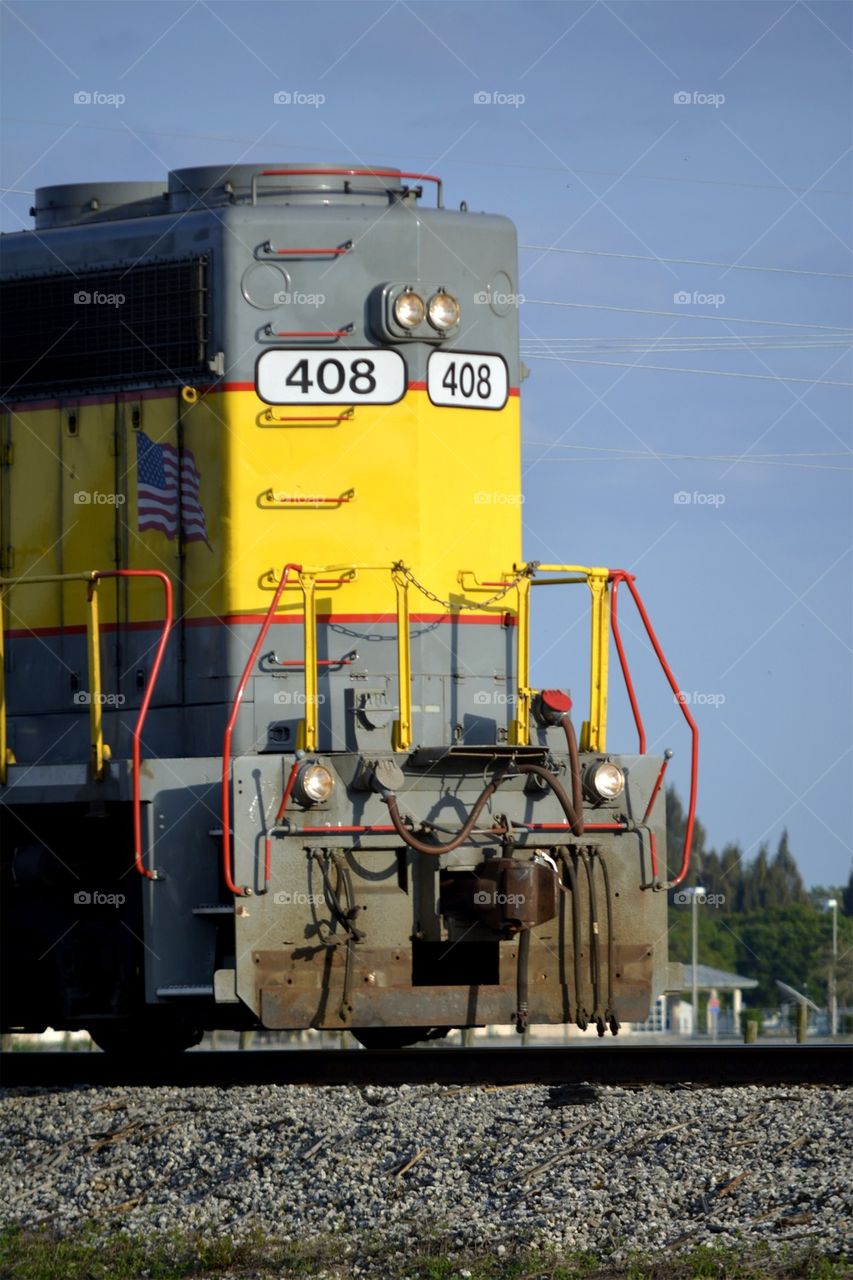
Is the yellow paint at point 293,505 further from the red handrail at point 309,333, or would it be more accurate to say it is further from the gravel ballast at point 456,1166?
the gravel ballast at point 456,1166

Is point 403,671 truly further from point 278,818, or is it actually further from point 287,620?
point 278,818

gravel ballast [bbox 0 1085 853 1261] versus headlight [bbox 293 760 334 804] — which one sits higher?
headlight [bbox 293 760 334 804]

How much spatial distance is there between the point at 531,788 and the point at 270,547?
6.49 ft

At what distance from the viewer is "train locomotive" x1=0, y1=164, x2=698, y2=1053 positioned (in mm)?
8781

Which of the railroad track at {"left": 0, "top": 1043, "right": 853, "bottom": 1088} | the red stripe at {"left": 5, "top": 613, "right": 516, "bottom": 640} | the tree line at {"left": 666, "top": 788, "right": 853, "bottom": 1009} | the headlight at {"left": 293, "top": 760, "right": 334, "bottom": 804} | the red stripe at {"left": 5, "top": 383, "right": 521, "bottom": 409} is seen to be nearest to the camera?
the headlight at {"left": 293, "top": 760, "right": 334, "bottom": 804}

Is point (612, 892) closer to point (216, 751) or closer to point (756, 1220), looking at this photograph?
point (216, 751)

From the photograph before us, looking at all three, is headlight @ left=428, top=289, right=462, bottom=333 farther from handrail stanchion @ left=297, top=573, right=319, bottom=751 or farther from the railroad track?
the railroad track

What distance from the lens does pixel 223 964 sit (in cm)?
883

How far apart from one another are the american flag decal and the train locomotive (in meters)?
0.02

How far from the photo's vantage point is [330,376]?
32.2 ft

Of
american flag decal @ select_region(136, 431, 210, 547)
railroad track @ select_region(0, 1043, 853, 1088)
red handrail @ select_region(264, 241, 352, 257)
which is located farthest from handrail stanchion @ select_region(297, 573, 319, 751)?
red handrail @ select_region(264, 241, 352, 257)

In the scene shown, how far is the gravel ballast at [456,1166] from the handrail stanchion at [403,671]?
1811 millimetres

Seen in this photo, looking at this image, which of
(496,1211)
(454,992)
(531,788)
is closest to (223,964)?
(454,992)

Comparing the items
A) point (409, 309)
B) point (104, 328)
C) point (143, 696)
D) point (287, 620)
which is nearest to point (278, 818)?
point (287, 620)
